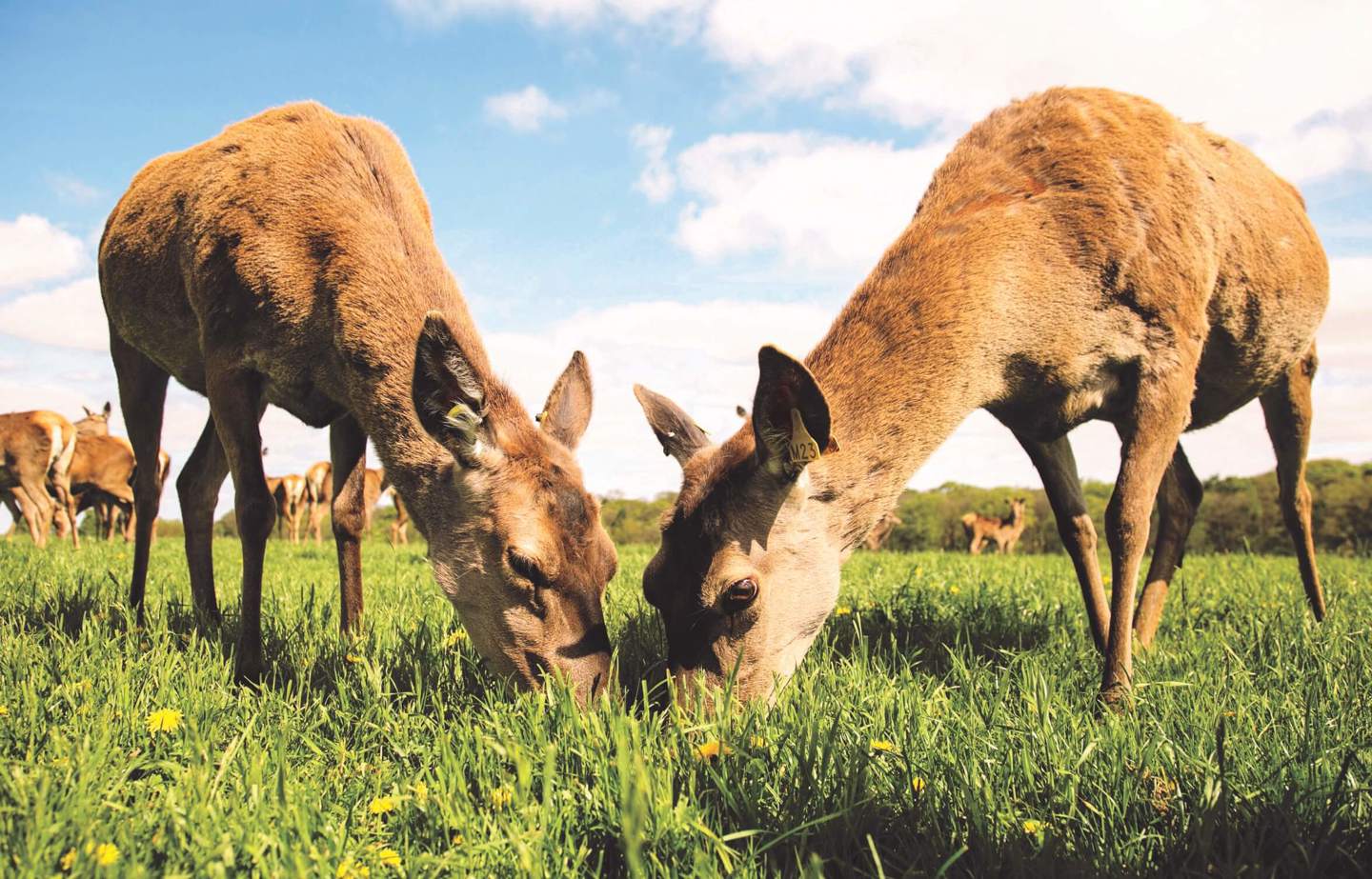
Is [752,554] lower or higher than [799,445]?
lower

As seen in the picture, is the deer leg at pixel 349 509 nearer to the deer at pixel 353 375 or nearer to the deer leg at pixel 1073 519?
the deer at pixel 353 375

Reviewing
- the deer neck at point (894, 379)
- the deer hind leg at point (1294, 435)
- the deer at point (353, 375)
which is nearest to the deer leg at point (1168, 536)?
the deer hind leg at point (1294, 435)

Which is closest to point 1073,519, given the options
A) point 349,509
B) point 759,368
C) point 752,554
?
point 752,554

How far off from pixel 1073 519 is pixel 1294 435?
2751 millimetres

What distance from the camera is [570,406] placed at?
4.05 meters

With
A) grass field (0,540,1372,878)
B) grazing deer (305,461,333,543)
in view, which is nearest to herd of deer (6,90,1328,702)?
grass field (0,540,1372,878)

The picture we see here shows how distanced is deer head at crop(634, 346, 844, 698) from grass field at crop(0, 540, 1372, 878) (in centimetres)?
25

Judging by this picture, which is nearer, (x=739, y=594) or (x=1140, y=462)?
(x=739, y=594)

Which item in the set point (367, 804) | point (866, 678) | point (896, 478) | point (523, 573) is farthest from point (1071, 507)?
point (367, 804)

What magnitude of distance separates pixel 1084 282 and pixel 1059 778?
2.25 meters

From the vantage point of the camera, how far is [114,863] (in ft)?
5.74

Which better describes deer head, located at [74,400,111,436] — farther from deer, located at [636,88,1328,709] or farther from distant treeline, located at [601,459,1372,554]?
deer, located at [636,88,1328,709]

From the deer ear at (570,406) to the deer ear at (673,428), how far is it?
29 cm

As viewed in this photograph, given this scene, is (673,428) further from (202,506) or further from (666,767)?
(202,506)
